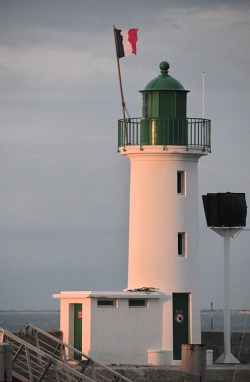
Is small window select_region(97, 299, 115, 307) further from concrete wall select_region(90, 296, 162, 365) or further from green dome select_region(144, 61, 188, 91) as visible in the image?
green dome select_region(144, 61, 188, 91)

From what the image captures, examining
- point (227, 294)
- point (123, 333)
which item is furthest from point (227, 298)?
point (123, 333)

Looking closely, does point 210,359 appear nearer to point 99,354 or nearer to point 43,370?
point 99,354

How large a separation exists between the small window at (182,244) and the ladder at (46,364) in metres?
4.56

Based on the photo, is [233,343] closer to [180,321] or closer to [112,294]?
[180,321]

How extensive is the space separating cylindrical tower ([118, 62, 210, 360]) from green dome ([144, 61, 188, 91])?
5 centimetres

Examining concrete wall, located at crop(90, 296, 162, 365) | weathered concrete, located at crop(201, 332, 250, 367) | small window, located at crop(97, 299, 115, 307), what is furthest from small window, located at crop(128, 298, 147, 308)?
weathered concrete, located at crop(201, 332, 250, 367)

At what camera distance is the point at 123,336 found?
35906mm

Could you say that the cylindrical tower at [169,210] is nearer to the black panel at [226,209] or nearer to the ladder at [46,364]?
the black panel at [226,209]

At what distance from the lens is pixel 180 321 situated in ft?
123

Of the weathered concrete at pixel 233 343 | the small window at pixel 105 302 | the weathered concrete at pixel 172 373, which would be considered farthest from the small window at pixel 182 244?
the weathered concrete at pixel 172 373

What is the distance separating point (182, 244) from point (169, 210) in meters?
1.00

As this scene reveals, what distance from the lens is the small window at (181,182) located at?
37.6 m

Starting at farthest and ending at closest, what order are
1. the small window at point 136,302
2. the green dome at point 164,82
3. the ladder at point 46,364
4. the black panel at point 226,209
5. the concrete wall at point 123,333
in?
the green dome at point 164,82
the black panel at point 226,209
the small window at point 136,302
the concrete wall at point 123,333
the ladder at point 46,364

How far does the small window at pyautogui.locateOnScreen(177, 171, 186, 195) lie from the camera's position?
1480 inches
